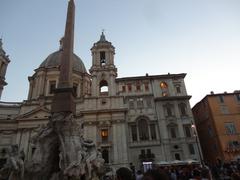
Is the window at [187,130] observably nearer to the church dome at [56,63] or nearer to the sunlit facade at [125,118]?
the sunlit facade at [125,118]

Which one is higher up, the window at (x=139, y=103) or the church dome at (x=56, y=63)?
the church dome at (x=56, y=63)

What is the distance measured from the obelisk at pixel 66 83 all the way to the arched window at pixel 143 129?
19.0m

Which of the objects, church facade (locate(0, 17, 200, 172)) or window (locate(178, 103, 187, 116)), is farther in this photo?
window (locate(178, 103, 187, 116))

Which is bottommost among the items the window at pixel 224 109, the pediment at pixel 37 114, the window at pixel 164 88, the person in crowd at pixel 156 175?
the person in crowd at pixel 156 175

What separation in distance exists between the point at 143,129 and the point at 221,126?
37.2 ft

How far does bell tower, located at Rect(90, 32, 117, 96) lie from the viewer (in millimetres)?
33625

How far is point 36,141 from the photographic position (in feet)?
38.8

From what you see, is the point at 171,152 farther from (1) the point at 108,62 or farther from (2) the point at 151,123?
(1) the point at 108,62

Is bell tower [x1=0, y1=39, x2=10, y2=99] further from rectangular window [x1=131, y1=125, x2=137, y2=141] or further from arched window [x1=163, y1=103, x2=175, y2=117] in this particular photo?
arched window [x1=163, y1=103, x2=175, y2=117]

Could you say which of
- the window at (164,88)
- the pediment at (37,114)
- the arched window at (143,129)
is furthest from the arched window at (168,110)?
the pediment at (37,114)

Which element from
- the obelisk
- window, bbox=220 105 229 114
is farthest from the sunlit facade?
the obelisk

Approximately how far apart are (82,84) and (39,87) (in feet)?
28.1

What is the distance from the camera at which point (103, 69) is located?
34.8 meters

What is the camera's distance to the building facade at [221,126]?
2773 cm
